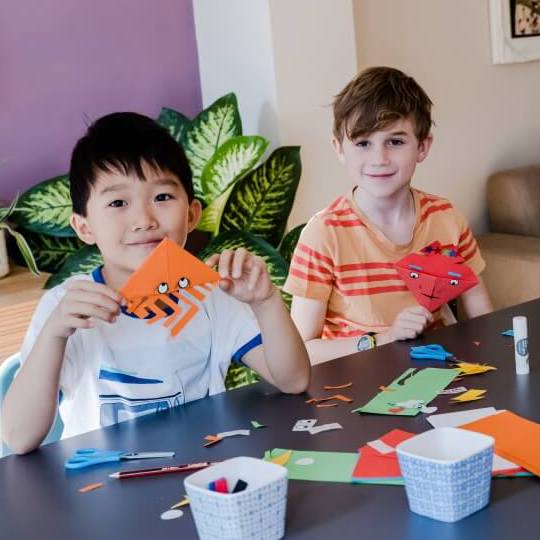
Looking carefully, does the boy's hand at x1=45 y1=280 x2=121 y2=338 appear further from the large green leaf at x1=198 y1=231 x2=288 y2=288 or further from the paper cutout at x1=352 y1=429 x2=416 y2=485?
the large green leaf at x1=198 y1=231 x2=288 y2=288

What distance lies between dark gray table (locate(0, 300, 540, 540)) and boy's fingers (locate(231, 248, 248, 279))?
0.19m

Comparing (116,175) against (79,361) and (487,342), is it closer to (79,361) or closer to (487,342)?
(79,361)

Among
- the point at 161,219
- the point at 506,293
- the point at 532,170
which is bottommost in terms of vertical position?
the point at 506,293

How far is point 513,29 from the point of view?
392 centimetres

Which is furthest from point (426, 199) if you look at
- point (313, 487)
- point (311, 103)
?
point (313, 487)

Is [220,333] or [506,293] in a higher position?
[220,333]

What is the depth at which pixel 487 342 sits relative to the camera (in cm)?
163

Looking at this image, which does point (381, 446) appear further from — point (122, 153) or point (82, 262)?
point (82, 262)

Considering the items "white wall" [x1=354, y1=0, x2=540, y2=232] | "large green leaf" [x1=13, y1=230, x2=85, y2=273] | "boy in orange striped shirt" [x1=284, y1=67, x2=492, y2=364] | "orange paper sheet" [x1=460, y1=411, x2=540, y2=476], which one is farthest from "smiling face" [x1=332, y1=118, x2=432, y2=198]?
"white wall" [x1=354, y1=0, x2=540, y2=232]

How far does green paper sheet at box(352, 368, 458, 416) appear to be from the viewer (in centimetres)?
131

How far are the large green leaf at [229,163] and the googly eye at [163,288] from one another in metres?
1.62

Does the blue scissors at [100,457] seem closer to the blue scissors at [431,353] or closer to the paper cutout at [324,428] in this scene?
the paper cutout at [324,428]

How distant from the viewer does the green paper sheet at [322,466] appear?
43.1 inches

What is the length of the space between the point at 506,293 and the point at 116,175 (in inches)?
91.0
